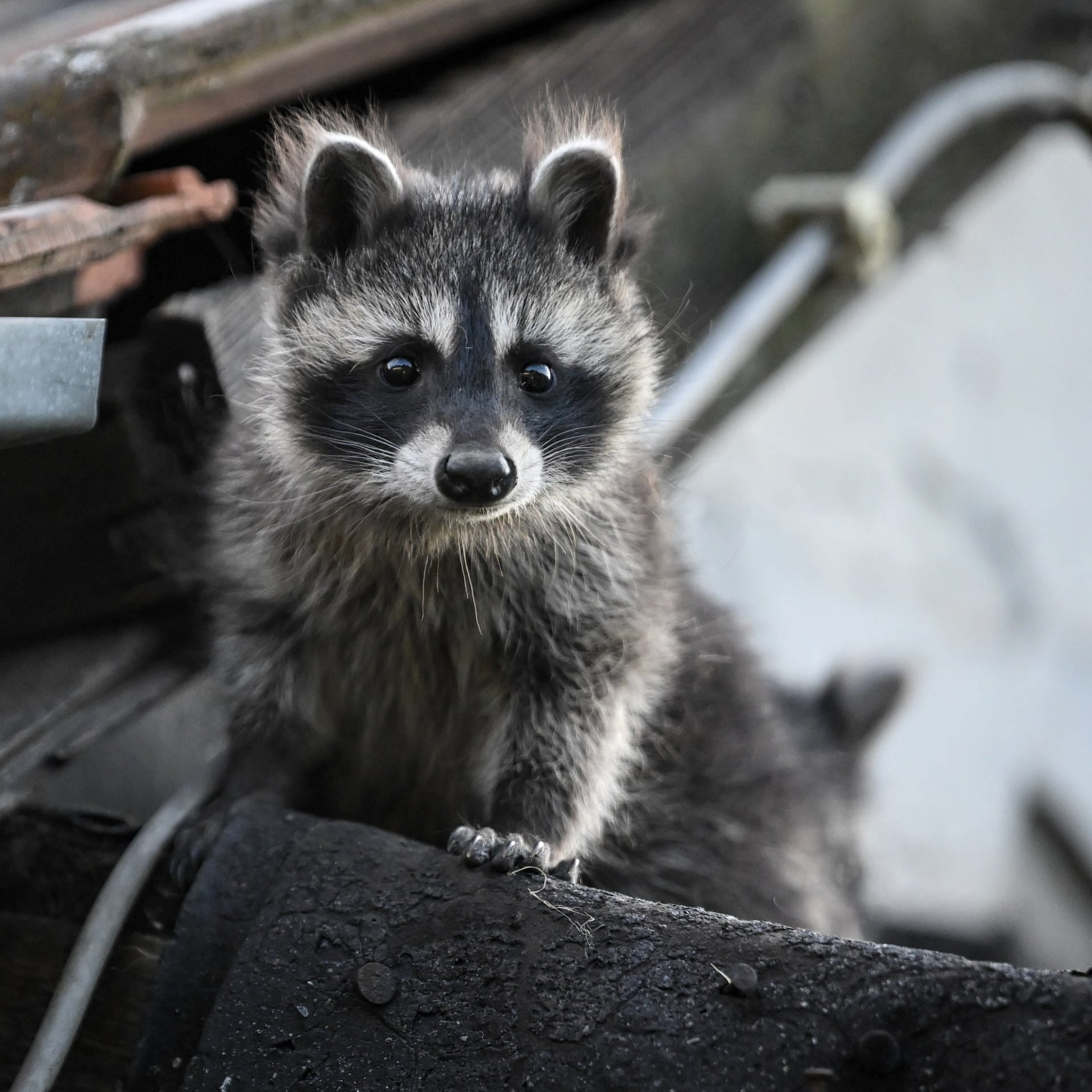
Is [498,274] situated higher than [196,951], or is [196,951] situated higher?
[498,274]

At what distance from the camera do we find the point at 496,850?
2072 mm

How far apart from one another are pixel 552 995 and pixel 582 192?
150cm

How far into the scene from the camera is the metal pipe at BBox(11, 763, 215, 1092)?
1.94m

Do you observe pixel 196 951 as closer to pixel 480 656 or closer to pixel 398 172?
pixel 480 656

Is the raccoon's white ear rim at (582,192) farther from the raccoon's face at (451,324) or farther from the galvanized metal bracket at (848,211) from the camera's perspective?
the galvanized metal bracket at (848,211)

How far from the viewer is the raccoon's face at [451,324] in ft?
7.79

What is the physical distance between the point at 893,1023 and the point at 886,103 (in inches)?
158

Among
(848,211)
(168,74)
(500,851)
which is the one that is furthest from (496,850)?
(848,211)

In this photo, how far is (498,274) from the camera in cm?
246

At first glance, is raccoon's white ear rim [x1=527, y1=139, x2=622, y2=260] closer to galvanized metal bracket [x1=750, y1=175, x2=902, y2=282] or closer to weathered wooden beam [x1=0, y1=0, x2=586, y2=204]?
weathered wooden beam [x1=0, y1=0, x2=586, y2=204]

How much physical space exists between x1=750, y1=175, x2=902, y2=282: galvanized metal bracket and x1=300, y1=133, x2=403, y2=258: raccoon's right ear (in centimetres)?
199

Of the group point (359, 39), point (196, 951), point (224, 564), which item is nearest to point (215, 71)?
point (359, 39)

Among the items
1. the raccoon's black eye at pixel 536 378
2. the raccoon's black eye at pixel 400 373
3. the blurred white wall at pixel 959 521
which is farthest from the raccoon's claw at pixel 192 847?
the blurred white wall at pixel 959 521

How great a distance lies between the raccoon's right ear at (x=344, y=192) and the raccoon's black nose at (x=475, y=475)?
59 centimetres
